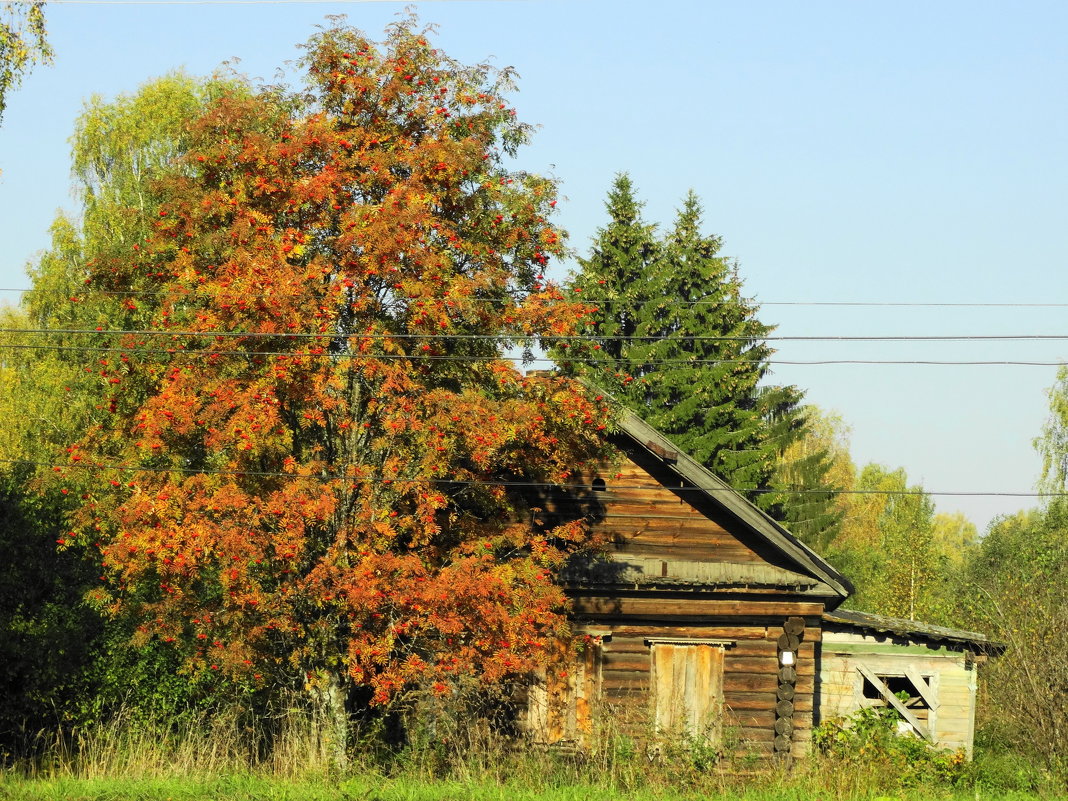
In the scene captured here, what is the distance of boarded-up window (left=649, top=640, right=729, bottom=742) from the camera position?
65.9 feet

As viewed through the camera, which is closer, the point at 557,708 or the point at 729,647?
the point at 557,708

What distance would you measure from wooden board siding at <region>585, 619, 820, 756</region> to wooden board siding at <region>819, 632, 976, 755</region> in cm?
301

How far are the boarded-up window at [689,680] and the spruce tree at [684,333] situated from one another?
1750 centimetres

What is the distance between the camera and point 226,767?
48.3 feet

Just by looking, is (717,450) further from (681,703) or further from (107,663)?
(107,663)

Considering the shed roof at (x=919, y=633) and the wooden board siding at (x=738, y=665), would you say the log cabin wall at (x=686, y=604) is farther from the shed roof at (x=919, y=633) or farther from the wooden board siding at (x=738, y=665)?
the shed roof at (x=919, y=633)

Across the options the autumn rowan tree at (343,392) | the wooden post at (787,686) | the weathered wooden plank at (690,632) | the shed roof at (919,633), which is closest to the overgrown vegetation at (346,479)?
the autumn rowan tree at (343,392)

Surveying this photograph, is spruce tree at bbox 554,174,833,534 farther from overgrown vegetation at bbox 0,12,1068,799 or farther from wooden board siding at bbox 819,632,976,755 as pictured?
overgrown vegetation at bbox 0,12,1068,799

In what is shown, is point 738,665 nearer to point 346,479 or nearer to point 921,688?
point 921,688

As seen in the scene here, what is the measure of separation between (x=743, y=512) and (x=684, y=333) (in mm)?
19461

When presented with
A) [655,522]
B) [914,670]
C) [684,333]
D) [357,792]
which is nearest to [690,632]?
[655,522]

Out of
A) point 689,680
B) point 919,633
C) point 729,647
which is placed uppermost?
point 919,633

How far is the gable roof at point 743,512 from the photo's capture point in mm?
19875

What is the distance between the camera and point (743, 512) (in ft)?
65.4
